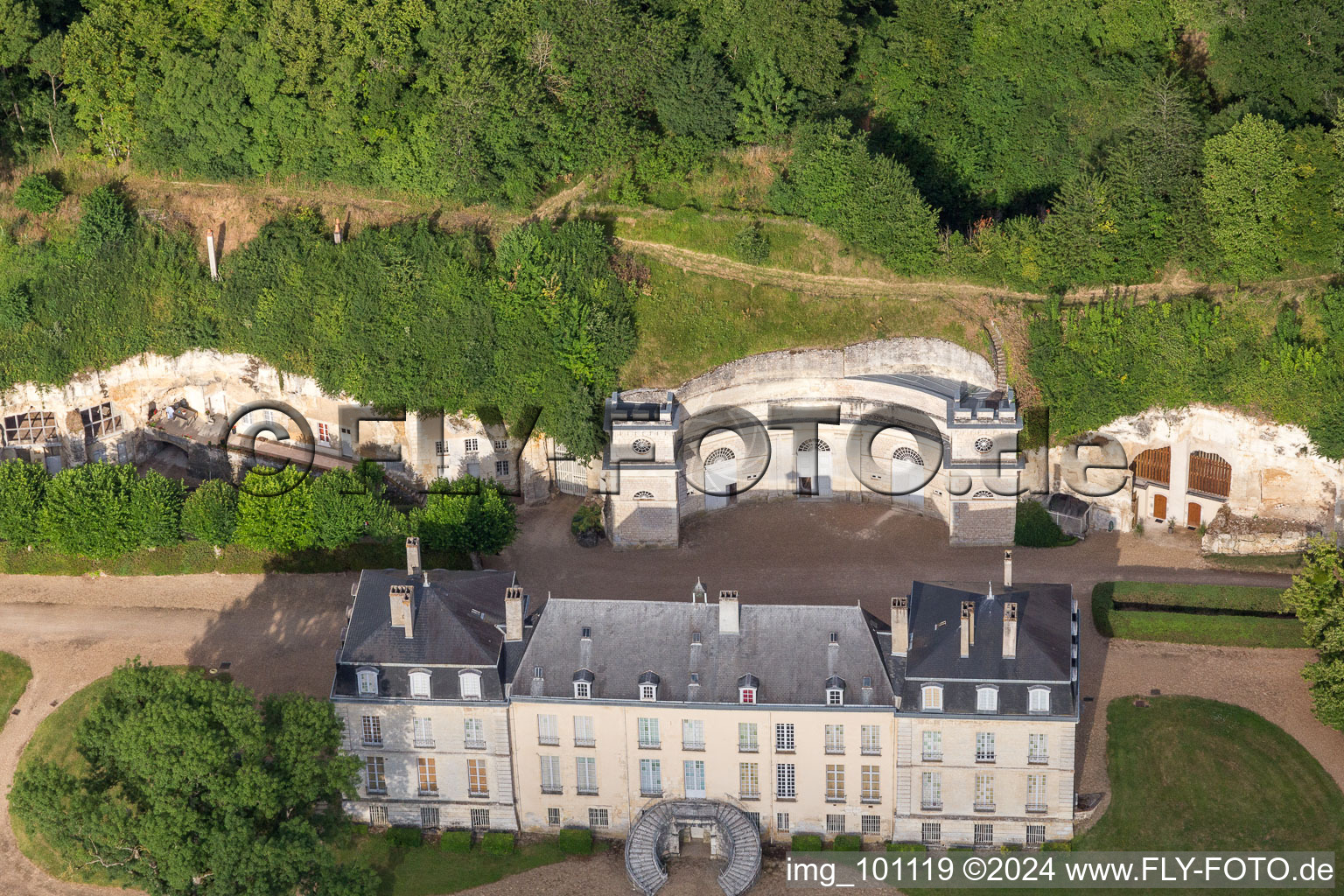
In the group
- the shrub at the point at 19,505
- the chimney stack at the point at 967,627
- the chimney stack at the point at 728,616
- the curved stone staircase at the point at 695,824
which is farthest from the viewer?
the shrub at the point at 19,505

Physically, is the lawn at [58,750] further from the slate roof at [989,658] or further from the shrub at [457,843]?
the slate roof at [989,658]

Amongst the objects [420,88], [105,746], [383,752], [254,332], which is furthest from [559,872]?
[420,88]

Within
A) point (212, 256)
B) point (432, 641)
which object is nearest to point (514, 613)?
point (432, 641)

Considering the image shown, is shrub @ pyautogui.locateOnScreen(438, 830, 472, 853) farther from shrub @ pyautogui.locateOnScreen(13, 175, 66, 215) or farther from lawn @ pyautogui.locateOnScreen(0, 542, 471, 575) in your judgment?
shrub @ pyautogui.locateOnScreen(13, 175, 66, 215)

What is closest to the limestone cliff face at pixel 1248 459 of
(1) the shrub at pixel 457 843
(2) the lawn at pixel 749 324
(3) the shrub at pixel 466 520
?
(2) the lawn at pixel 749 324

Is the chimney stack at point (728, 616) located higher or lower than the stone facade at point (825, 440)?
lower

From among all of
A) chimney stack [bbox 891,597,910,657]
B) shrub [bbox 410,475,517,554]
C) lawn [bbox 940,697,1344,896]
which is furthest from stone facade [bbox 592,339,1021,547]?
chimney stack [bbox 891,597,910,657]
